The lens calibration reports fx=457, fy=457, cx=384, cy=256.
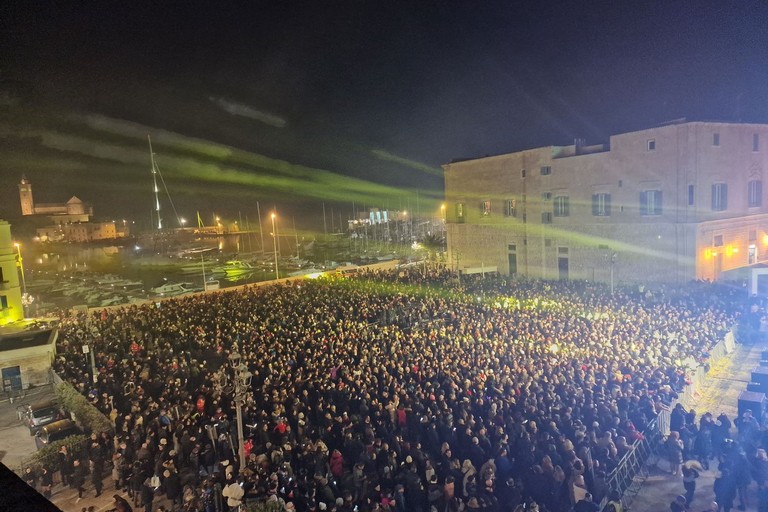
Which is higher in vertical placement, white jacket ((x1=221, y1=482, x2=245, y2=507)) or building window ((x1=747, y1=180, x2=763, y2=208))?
building window ((x1=747, y1=180, x2=763, y2=208))

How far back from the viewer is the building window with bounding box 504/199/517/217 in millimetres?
30969

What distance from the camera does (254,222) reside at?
14250cm

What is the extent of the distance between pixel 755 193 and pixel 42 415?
3186 cm

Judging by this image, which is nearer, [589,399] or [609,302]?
[589,399]

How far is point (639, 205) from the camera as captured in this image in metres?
23.8

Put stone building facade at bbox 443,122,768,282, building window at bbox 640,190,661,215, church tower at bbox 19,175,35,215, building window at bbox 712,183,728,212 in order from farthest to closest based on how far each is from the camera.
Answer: church tower at bbox 19,175,35,215, building window at bbox 640,190,661,215, building window at bbox 712,183,728,212, stone building facade at bbox 443,122,768,282

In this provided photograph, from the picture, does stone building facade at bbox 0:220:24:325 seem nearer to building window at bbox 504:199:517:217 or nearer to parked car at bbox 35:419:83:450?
parked car at bbox 35:419:83:450

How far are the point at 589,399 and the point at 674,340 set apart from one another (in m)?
5.02

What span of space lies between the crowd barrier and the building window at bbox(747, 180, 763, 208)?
17.6 meters

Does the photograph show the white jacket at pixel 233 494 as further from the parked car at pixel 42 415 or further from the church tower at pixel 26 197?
the church tower at pixel 26 197

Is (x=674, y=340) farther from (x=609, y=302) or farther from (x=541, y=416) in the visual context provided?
(x=541, y=416)

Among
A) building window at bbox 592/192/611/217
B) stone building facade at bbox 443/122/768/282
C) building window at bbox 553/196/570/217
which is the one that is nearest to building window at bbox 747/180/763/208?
stone building facade at bbox 443/122/768/282

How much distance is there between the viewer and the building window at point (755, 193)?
23.7m

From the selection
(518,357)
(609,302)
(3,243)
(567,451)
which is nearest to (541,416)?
(567,451)
